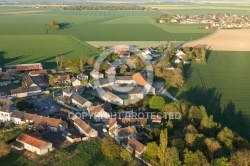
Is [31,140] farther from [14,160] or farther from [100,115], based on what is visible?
[100,115]

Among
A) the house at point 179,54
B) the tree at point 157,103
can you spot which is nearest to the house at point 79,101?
the tree at point 157,103

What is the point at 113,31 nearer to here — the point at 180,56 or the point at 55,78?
the point at 180,56

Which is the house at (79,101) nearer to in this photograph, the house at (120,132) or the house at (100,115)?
the house at (100,115)

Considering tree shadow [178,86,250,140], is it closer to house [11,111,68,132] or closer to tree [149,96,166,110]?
tree [149,96,166,110]

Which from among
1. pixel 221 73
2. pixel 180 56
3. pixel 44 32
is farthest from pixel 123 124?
pixel 44 32

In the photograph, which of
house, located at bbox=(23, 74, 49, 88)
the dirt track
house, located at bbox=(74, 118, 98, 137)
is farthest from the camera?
the dirt track

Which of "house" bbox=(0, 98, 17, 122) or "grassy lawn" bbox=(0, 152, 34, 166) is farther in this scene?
"house" bbox=(0, 98, 17, 122)

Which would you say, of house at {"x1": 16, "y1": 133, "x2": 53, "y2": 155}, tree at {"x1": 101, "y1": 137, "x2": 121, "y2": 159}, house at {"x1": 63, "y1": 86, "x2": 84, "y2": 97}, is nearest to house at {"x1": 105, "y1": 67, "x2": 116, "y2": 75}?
house at {"x1": 63, "y1": 86, "x2": 84, "y2": 97}
